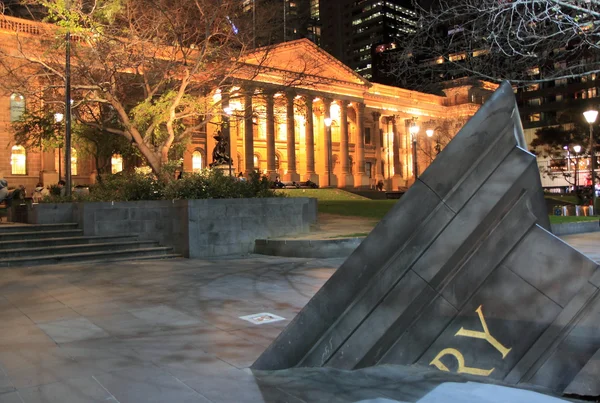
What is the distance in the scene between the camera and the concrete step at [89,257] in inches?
490

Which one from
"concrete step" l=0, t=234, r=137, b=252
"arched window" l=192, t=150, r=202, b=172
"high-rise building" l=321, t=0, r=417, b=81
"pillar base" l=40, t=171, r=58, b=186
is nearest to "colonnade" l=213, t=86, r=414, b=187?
"arched window" l=192, t=150, r=202, b=172

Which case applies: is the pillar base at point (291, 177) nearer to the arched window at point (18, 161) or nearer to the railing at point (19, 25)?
the arched window at point (18, 161)

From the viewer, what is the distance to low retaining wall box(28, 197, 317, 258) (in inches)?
576

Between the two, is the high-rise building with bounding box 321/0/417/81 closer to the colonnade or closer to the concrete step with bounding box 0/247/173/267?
the colonnade

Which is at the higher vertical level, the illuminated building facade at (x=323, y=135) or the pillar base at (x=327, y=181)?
the illuminated building facade at (x=323, y=135)

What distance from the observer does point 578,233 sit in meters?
20.5

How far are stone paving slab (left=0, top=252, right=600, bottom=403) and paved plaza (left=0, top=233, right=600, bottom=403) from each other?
0.04 ft

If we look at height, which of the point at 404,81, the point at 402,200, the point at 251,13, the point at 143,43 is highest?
the point at 251,13

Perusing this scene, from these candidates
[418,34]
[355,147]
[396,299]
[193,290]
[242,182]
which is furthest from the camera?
[355,147]

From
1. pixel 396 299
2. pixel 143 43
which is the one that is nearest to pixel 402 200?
pixel 396 299

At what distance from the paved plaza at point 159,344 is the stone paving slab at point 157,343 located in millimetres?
11

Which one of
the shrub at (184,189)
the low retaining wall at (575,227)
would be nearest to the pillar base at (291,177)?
the low retaining wall at (575,227)

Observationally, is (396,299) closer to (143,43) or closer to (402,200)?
(402,200)

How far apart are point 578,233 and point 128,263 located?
17.2 meters
